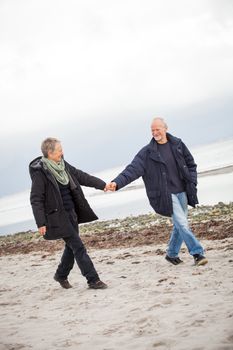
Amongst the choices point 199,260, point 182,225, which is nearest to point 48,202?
point 182,225

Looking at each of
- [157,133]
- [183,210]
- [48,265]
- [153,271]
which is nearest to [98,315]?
[153,271]

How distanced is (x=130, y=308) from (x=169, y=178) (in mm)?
2480

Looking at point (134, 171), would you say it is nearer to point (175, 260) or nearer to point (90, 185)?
point (90, 185)

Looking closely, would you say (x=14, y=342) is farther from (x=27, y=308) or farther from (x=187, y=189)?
(x=187, y=189)

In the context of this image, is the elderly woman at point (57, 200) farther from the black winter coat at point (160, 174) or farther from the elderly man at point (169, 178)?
the black winter coat at point (160, 174)

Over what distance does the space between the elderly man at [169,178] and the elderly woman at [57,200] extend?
0.88 m

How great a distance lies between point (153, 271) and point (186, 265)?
22.3 inches

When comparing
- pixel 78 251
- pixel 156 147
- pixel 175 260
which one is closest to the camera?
pixel 78 251

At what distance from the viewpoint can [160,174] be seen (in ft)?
22.2

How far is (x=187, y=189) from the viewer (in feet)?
22.3

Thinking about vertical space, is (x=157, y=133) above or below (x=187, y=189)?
above

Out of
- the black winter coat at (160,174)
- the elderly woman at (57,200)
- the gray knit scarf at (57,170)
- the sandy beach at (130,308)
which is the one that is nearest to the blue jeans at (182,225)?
the black winter coat at (160,174)

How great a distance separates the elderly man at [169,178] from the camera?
21.8 feet

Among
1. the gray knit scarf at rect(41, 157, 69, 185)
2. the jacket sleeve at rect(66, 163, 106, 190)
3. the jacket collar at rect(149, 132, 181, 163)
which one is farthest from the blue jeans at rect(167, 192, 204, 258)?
the gray knit scarf at rect(41, 157, 69, 185)
